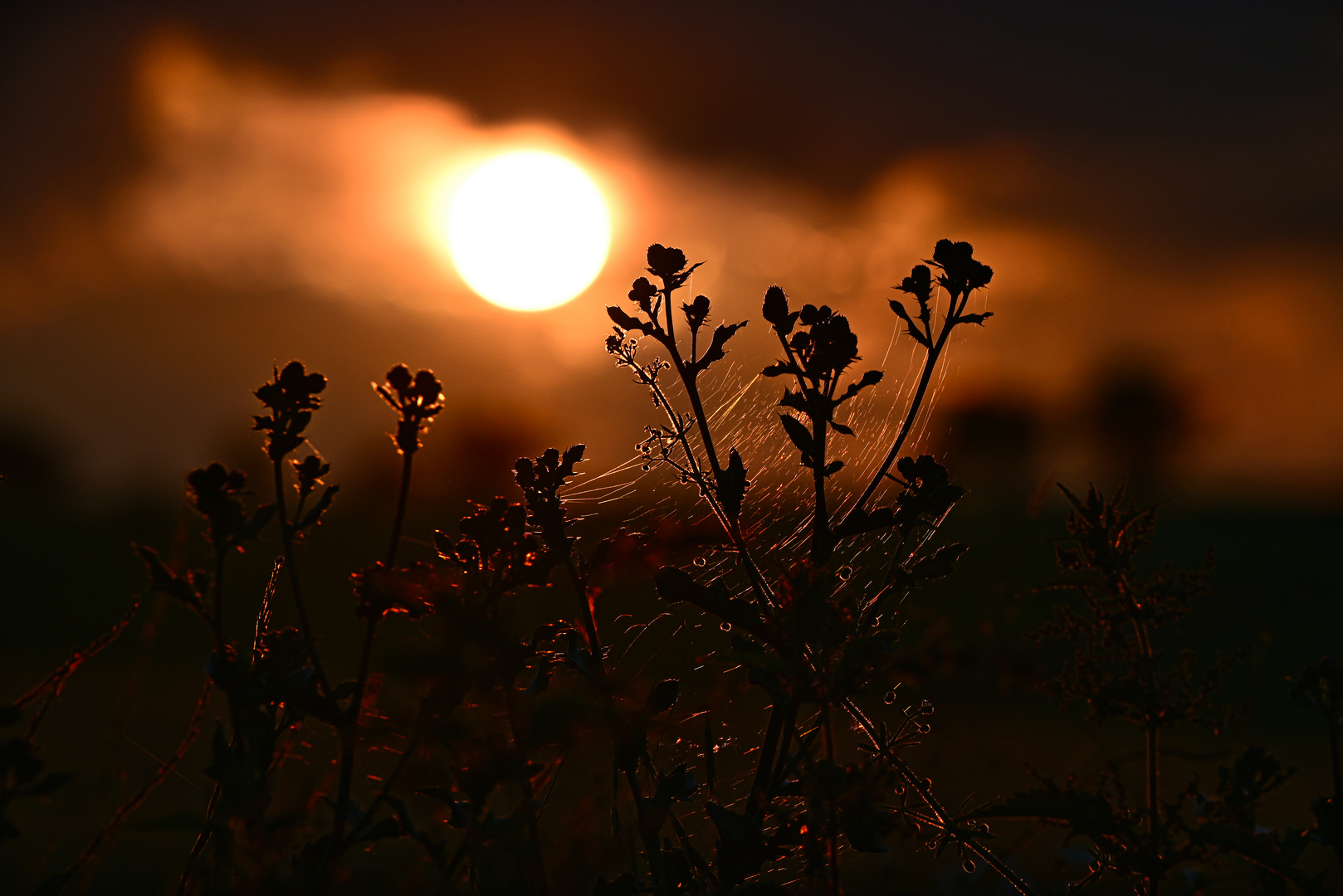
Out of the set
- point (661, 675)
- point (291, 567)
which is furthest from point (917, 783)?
point (291, 567)

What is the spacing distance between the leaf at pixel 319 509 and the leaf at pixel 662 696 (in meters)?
0.69

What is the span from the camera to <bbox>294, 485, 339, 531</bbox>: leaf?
1623mm

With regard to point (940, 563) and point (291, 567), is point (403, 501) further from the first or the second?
point (940, 563)

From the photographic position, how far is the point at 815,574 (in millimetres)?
1414

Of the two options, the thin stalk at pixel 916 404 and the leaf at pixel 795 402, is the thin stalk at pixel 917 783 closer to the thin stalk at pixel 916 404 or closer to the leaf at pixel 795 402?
the thin stalk at pixel 916 404

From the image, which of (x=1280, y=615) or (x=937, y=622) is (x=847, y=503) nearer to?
(x=937, y=622)

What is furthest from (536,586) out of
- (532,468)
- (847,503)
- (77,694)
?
(77,694)

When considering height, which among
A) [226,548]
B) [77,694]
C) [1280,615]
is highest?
[226,548]

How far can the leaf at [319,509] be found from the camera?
1.62 meters

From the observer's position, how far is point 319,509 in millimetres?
1654

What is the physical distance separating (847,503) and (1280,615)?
19060 millimetres

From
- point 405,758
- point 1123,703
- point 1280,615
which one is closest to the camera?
point 405,758

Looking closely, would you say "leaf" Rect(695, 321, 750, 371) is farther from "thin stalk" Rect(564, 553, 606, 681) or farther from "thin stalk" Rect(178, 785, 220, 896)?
"thin stalk" Rect(178, 785, 220, 896)

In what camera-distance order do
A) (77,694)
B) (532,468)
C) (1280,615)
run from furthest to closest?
(1280,615), (77,694), (532,468)
